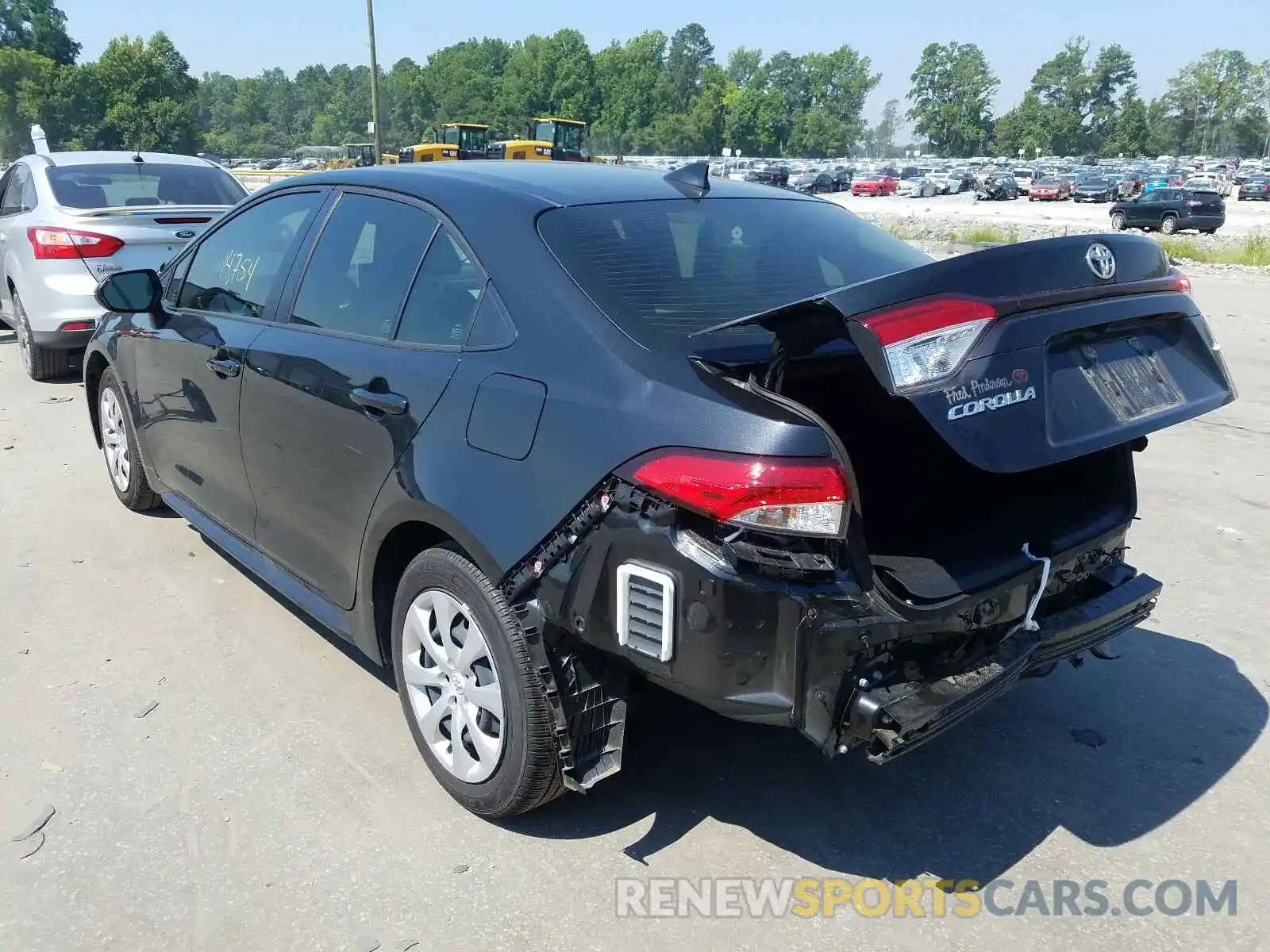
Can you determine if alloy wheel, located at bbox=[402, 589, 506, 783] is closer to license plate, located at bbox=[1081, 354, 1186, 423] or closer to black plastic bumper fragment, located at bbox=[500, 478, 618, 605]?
black plastic bumper fragment, located at bbox=[500, 478, 618, 605]

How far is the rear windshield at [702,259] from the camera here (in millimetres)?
2664

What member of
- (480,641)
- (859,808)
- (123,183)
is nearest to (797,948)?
(859,808)

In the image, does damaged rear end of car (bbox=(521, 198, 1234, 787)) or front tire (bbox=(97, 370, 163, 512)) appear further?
front tire (bbox=(97, 370, 163, 512))

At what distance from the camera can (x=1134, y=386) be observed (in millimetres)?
2607

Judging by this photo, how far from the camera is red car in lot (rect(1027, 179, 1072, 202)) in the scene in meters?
55.1

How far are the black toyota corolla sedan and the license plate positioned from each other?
0.4 inches

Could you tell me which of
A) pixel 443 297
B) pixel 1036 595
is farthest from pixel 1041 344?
pixel 443 297

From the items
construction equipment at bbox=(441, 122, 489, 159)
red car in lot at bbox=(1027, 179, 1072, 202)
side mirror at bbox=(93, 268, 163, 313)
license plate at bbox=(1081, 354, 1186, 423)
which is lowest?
side mirror at bbox=(93, 268, 163, 313)

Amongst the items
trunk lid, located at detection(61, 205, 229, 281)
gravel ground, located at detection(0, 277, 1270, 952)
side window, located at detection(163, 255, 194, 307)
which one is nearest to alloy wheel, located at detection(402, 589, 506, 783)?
gravel ground, located at detection(0, 277, 1270, 952)

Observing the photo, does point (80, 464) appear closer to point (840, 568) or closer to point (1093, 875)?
point (840, 568)

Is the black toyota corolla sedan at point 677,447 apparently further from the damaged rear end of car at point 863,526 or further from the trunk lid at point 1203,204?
the trunk lid at point 1203,204

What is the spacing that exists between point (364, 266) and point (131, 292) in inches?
61.5

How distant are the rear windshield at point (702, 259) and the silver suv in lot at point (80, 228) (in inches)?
206

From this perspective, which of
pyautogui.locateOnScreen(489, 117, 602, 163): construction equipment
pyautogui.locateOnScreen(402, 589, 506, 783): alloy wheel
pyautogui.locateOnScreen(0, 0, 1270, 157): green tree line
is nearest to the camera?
pyautogui.locateOnScreen(402, 589, 506, 783): alloy wheel
